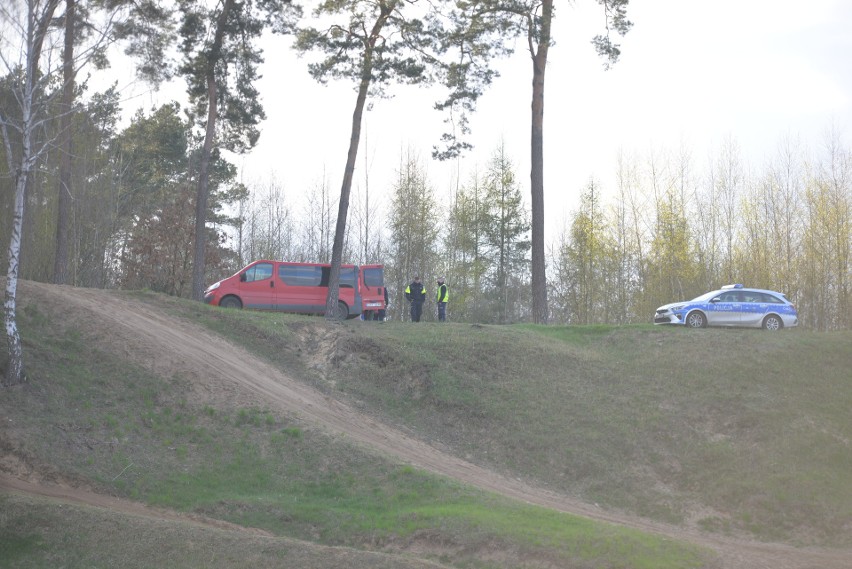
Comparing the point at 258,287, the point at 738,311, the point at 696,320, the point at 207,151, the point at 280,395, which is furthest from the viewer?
the point at 258,287

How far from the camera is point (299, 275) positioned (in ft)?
89.1

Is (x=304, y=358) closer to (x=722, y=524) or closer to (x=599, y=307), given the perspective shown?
(x=722, y=524)

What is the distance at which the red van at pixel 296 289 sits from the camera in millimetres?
26391

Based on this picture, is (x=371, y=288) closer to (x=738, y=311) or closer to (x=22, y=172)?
(x=738, y=311)

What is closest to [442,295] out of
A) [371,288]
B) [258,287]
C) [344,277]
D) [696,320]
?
[371,288]

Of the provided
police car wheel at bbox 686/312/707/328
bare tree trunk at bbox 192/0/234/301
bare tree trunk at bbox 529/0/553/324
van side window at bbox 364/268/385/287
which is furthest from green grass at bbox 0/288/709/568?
police car wheel at bbox 686/312/707/328

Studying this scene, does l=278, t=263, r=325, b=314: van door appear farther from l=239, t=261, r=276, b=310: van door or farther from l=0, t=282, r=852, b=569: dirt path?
l=0, t=282, r=852, b=569: dirt path

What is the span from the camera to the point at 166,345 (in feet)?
60.2

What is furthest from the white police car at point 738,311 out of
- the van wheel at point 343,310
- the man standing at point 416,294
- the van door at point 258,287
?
the van door at point 258,287

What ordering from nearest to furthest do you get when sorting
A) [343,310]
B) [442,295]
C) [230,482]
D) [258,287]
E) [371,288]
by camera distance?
[230,482], [258,287], [343,310], [371,288], [442,295]

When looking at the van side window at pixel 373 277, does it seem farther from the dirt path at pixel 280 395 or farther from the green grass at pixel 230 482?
the green grass at pixel 230 482

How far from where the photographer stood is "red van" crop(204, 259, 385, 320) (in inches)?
1039

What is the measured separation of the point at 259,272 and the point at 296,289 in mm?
1456

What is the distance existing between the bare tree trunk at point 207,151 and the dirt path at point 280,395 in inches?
193
